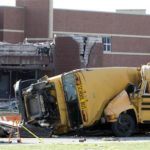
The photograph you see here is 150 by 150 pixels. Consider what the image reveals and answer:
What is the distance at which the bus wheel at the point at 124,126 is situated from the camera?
68.4 ft

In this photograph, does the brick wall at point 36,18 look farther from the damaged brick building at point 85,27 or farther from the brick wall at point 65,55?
the brick wall at point 65,55

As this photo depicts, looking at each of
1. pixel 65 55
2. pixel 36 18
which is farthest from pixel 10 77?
pixel 36 18

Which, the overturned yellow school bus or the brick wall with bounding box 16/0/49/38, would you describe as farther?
the brick wall with bounding box 16/0/49/38

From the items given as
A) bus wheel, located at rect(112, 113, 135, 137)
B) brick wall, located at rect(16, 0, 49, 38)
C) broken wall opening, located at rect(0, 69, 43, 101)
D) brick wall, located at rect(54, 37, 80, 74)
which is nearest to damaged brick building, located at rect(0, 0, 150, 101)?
brick wall, located at rect(16, 0, 49, 38)

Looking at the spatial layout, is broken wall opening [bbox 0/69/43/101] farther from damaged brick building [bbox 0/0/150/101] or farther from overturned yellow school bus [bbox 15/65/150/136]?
overturned yellow school bus [bbox 15/65/150/136]

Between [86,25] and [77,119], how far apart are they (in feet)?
192

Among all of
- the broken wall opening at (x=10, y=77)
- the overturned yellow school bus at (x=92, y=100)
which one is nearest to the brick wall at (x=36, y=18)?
the broken wall opening at (x=10, y=77)

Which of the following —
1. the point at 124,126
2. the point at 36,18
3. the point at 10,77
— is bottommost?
the point at 10,77

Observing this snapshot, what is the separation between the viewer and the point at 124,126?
68.9 feet

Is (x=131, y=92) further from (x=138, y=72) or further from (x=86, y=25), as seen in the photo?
(x=86, y=25)

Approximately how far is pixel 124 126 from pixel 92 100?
148 cm

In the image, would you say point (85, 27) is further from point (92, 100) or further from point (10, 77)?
point (92, 100)

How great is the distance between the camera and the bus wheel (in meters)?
20.8

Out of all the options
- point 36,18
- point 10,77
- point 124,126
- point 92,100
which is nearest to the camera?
point 92,100
